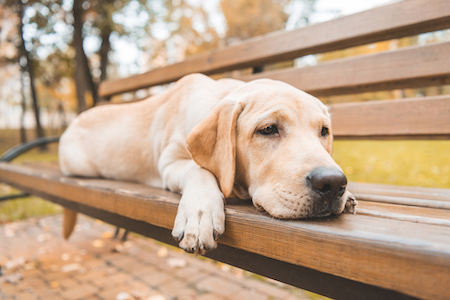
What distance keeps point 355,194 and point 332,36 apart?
4.95 ft

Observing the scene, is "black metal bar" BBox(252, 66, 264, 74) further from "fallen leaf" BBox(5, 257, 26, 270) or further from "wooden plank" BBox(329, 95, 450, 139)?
"fallen leaf" BBox(5, 257, 26, 270)

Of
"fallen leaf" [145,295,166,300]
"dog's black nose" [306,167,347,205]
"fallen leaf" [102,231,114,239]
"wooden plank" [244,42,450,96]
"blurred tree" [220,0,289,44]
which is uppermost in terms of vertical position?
"blurred tree" [220,0,289,44]

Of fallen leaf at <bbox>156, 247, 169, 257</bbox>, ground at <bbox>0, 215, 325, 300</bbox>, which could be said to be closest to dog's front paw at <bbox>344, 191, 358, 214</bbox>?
ground at <bbox>0, 215, 325, 300</bbox>

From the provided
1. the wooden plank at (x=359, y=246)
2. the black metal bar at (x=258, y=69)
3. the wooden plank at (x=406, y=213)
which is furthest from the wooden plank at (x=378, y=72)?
the wooden plank at (x=359, y=246)

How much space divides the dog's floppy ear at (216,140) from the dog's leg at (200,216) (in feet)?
0.32

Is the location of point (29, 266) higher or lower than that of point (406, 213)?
lower

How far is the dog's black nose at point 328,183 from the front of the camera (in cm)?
123

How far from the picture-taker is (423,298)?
0.78 metres

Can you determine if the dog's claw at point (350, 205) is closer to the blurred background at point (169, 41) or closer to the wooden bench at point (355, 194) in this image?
the wooden bench at point (355, 194)

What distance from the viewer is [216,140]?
1.71 metres

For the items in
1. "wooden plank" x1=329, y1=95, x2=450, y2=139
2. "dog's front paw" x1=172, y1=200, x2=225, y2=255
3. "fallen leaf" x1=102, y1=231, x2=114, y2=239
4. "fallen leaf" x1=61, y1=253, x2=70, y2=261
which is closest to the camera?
"dog's front paw" x1=172, y1=200, x2=225, y2=255

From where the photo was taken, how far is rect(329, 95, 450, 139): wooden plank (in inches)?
88.2

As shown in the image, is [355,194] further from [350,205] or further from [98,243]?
[98,243]

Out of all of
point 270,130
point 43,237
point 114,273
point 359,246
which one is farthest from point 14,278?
point 359,246
